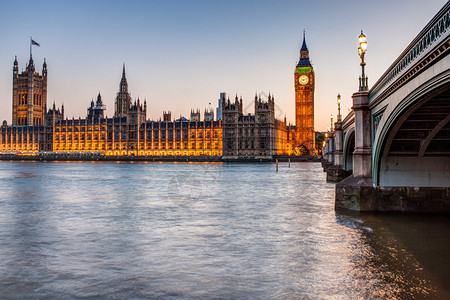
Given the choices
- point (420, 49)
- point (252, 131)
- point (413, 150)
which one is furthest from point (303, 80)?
point (420, 49)

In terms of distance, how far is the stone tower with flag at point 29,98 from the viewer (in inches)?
7092

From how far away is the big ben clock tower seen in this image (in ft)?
455

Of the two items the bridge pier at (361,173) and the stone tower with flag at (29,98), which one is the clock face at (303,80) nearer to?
the stone tower with flag at (29,98)

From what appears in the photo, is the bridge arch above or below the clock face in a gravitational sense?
below

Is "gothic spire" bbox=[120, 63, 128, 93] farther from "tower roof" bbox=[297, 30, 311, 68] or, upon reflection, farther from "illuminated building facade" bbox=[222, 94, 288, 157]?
"tower roof" bbox=[297, 30, 311, 68]

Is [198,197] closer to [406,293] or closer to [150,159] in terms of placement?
[406,293]

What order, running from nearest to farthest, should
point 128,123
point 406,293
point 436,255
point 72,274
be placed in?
point 406,293
point 72,274
point 436,255
point 128,123

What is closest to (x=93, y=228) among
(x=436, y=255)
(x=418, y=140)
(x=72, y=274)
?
(x=72, y=274)

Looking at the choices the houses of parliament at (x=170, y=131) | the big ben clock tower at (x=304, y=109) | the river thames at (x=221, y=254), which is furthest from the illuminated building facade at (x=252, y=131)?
the river thames at (x=221, y=254)

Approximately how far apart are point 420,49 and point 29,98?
191892 mm

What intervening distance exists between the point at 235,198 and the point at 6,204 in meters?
13.0

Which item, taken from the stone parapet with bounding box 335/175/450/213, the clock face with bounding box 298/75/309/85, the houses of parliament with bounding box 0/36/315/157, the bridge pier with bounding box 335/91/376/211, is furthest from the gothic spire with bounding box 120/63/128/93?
the stone parapet with bounding box 335/175/450/213

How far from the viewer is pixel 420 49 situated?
1022 centimetres

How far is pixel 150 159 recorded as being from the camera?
436 feet
